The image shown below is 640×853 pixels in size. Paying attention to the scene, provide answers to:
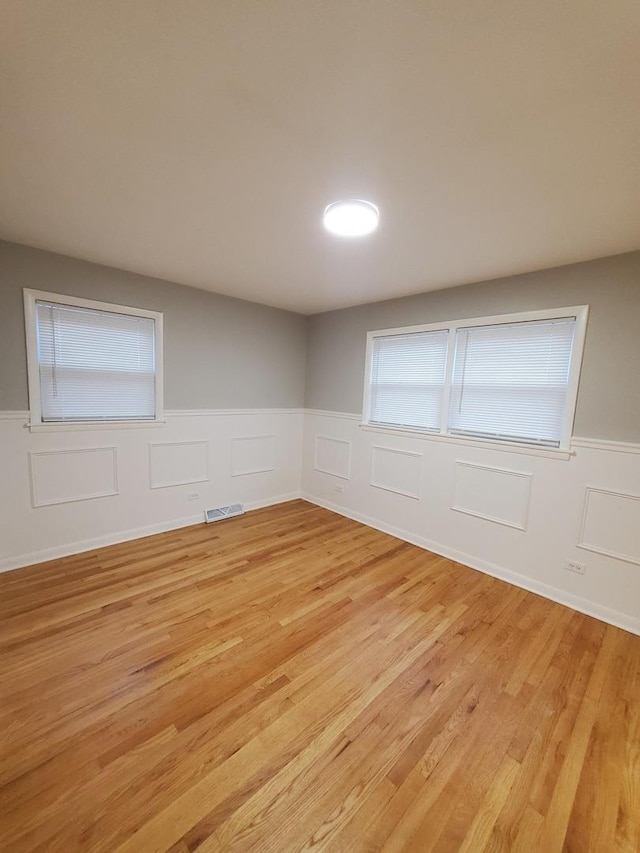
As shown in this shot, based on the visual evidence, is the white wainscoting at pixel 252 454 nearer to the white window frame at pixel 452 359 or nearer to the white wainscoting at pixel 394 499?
the white wainscoting at pixel 394 499

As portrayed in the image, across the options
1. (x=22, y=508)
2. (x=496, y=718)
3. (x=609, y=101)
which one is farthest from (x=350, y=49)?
(x=22, y=508)

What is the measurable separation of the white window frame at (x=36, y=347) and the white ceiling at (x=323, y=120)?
52 centimetres

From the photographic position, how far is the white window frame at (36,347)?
2.55 metres

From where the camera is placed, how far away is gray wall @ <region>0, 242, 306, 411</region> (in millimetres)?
2510

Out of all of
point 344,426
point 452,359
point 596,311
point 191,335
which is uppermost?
point 596,311

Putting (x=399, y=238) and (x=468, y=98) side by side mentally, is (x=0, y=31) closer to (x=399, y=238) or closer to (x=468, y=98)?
(x=468, y=98)

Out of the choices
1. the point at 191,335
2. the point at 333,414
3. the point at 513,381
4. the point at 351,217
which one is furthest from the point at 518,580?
the point at 191,335

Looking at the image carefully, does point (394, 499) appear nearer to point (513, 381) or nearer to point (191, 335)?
point (513, 381)

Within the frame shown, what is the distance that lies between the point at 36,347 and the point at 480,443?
145 inches

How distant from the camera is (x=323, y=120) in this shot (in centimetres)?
121

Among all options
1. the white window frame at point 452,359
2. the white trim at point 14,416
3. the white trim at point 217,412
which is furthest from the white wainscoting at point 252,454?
the white trim at point 14,416

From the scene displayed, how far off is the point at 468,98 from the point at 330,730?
2.47 metres

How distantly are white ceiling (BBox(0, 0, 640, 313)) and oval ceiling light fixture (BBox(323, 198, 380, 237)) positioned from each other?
0.07 m

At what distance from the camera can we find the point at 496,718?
1575 mm
